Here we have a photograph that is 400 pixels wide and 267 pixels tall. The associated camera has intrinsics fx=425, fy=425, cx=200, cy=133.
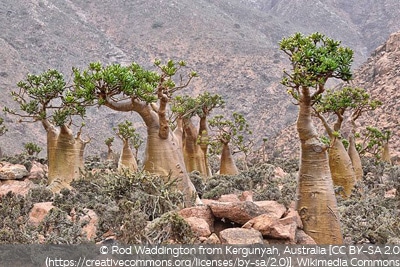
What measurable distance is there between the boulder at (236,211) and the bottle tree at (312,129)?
0.94 m

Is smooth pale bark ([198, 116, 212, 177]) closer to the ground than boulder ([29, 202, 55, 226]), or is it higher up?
higher up

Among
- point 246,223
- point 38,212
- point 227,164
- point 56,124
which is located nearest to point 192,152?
point 227,164

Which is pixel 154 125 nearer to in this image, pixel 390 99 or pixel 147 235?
pixel 147 235

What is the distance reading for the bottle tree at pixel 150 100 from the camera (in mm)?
6270

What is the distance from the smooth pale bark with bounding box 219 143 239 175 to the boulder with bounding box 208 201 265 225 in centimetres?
915

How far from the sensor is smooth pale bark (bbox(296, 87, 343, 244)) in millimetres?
5559

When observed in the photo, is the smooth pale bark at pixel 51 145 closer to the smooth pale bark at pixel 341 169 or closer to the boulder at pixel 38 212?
the boulder at pixel 38 212

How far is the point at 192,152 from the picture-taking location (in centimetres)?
1456

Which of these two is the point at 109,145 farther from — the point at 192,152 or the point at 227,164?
the point at 227,164

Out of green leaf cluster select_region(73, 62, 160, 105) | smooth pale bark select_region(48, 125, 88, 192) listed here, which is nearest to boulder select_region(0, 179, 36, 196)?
smooth pale bark select_region(48, 125, 88, 192)

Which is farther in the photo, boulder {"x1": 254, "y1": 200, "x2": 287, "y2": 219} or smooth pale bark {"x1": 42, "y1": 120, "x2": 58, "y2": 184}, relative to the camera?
smooth pale bark {"x1": 42, "y1": 120, "x2": 58, "y2": 184}

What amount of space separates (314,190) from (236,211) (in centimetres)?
134

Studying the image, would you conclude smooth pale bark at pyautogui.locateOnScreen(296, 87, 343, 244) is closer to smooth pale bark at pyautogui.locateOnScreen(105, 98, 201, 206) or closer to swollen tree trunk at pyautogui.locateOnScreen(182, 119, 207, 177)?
smooth pale bark at pyautogui.locateOnScreen(105, 98, 201, 206)

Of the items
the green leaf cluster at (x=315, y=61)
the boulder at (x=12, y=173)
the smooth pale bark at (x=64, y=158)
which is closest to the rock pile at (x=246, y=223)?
the green leaf cluster at (x=315, y=61)
